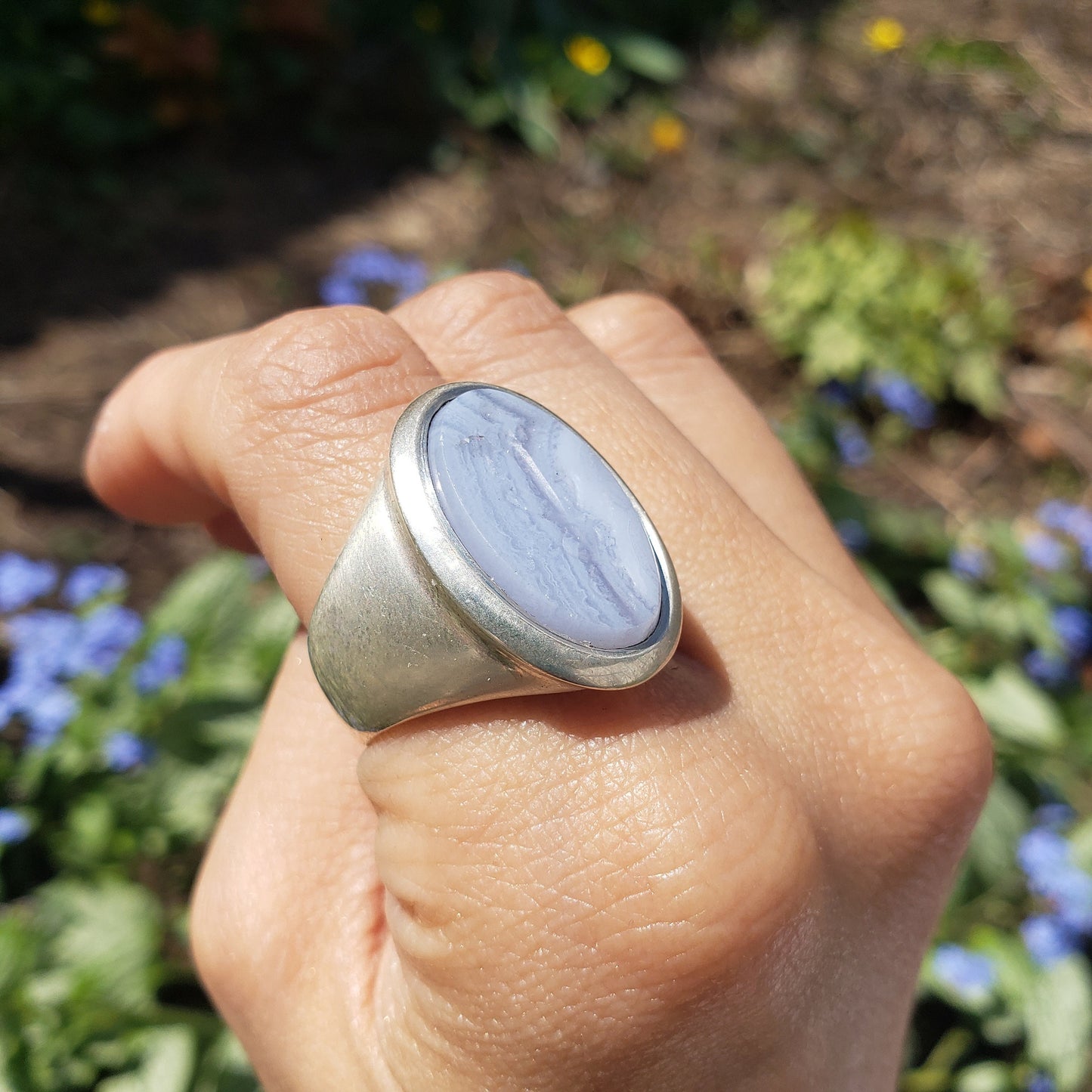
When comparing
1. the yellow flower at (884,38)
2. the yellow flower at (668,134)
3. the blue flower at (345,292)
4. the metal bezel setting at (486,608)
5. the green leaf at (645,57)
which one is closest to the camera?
the metal bezel setting at (486,608)

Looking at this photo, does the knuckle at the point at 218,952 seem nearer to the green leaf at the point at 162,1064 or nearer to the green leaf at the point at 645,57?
the green leaf at the point at 162,1064

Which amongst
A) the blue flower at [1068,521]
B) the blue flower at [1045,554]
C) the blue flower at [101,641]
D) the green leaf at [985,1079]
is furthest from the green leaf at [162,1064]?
the blue flower at [1068,521]

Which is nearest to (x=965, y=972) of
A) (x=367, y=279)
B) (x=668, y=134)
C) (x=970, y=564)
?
(x=970, y=564)

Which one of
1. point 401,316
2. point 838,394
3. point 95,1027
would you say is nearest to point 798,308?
point 838,394

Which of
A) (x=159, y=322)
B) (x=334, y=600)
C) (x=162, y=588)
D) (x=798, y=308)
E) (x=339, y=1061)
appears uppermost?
(x=334, y=600)

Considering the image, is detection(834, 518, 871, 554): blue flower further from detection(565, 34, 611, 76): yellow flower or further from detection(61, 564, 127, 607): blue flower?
detection(565, 34, 611, 76): yellow flower

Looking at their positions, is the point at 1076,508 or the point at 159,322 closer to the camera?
the point at 1076,508

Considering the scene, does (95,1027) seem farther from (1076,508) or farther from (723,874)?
(1076,508)
